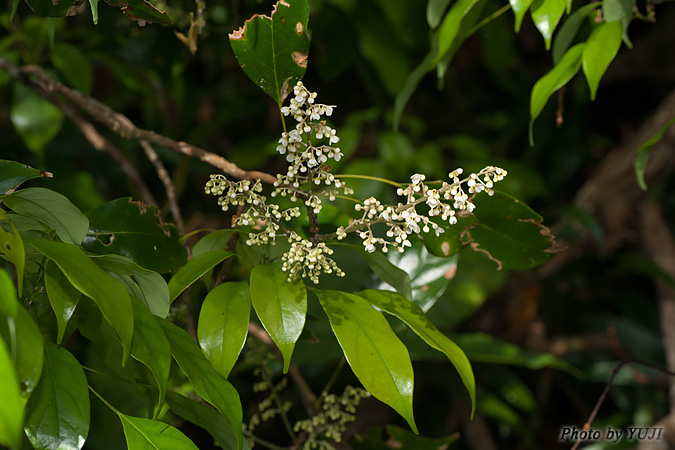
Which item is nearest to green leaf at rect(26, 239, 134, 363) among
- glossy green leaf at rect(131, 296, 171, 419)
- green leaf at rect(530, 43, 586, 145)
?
glossy green leaf at rect(131, 296, 171, 419)

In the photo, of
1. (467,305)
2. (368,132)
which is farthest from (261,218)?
(368,132)

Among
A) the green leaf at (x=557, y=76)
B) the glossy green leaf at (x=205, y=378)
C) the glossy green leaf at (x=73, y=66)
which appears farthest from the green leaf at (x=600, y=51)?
the glossy green leaf at (x=73, y=66)

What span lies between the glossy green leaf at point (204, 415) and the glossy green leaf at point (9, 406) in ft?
0.84

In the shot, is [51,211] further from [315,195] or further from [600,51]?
[600,51]

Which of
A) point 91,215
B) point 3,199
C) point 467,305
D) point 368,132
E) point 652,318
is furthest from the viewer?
point 368,132

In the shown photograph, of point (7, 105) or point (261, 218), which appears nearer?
point (261, 218)

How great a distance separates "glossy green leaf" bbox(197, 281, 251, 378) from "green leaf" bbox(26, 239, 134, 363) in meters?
0.08

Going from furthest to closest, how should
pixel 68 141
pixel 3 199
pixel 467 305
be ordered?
pixel 68 141, pixel 467 305, pixel 3 199

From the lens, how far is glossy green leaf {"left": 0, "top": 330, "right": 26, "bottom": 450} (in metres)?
0.23

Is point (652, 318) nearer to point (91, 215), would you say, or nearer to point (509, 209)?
point (509, 209)

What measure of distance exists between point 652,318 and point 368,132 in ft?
3.12

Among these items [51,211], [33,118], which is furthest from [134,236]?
[33,118]

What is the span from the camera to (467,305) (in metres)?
1.06

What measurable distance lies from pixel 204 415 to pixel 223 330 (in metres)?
0.11
